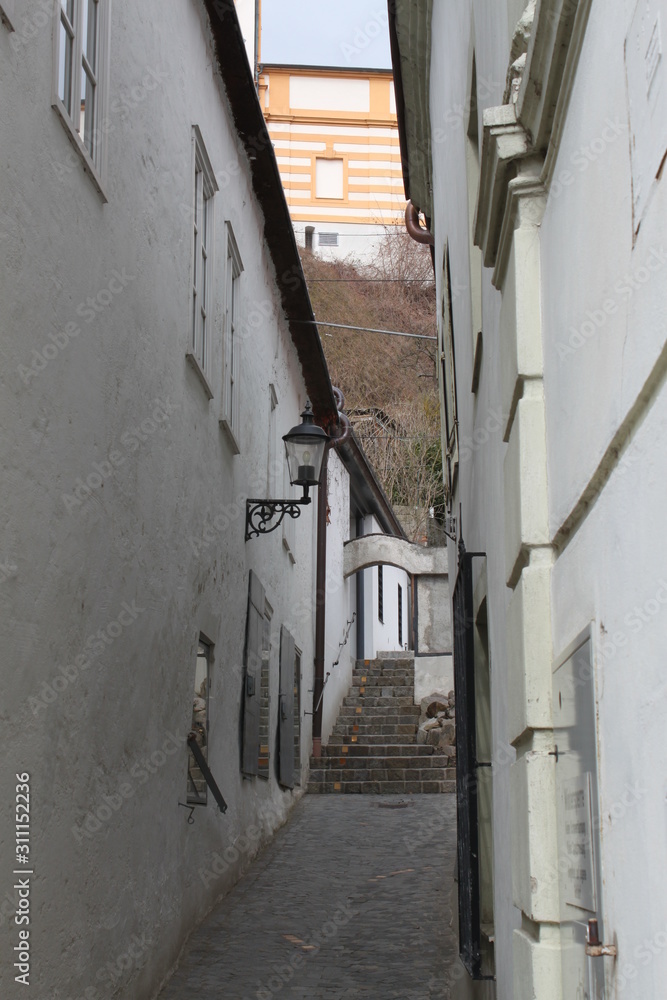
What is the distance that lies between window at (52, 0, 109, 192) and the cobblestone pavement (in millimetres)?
4715

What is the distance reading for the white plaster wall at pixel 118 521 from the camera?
4.73 meters

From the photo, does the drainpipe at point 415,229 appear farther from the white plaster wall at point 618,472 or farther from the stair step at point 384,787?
the white plaster wall at point 618,472

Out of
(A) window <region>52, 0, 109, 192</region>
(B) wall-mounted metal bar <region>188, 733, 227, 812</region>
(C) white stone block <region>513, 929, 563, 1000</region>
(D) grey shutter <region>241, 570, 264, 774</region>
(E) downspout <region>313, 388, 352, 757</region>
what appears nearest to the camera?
(C) white stone block <region>513, 929, 563, 1000</region>

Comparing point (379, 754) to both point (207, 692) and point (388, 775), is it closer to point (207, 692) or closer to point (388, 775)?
point (388, 775)

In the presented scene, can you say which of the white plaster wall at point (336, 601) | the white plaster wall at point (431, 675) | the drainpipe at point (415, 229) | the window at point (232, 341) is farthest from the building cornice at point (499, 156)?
the white plaster wall at point (431, 675)

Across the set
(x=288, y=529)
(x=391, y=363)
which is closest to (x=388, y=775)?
(x=288, y=529)

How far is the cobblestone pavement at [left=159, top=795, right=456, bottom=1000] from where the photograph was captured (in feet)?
23.4

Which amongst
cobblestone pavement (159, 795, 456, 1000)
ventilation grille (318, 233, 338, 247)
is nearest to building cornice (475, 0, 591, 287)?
cobblestone pavement (159, 795, 456, 1000)

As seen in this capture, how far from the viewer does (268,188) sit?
11781 mm

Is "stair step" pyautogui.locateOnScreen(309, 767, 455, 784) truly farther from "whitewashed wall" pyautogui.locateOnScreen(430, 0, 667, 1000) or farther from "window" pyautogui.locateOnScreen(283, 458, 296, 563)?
"whitewashed wall" pyautogui.locateOnScreen(430, 0, 667, 1000)

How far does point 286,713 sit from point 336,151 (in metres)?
31.2

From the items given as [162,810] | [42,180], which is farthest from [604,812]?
[162,810]

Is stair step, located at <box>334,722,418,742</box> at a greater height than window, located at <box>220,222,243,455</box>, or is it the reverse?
window, located at <box>220,222,243,455</box>

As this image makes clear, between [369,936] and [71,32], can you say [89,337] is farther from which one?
[369,936]
